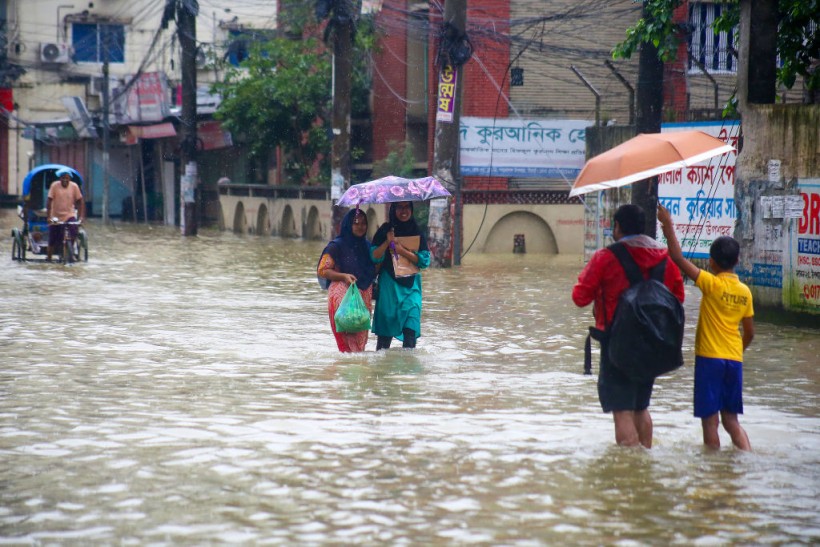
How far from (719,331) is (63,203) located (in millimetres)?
17616

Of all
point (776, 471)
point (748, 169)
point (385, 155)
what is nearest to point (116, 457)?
point (776, 471)

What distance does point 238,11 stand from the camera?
53875 mm

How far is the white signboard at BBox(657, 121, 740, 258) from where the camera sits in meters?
18.0

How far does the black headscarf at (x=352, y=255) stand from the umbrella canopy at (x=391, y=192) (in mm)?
143

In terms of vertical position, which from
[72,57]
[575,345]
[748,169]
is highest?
[72,57]

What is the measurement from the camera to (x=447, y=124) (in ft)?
78.7

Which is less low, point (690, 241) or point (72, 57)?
point (72, 57)

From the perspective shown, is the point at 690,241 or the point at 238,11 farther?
the point at 238,11

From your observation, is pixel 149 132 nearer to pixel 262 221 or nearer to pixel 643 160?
pixel 262 221

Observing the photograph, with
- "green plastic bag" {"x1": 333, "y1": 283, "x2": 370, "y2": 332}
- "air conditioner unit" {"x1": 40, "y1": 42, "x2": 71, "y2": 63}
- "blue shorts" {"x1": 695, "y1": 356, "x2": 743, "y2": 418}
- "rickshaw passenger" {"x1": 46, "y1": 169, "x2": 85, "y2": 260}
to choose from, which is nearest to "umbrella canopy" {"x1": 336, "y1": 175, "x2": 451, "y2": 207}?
"green plastic bag" {"x1": 333, "y1": 283, "x2": 370, "y2": 332}

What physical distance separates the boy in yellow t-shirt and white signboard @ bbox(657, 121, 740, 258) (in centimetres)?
1039

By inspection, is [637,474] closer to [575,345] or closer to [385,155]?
[575,345]

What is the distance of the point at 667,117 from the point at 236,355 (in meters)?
11.8

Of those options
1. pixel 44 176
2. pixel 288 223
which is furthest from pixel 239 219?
pixel 44 176
